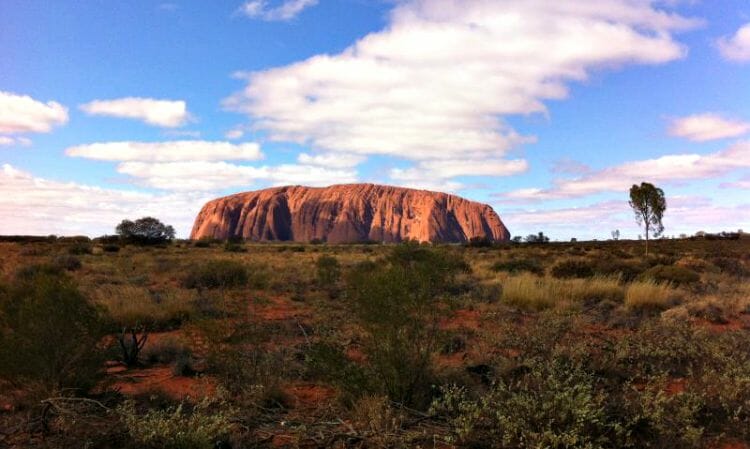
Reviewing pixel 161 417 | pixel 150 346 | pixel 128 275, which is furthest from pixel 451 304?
pixel 128 275

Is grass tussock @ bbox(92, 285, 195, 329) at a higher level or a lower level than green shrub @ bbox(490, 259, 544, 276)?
lower

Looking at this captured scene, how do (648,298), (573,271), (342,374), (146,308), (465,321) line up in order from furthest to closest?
(573,271) < (648,298) < (465,321) < (146,308) < (342,374)

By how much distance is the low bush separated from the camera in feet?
38.4

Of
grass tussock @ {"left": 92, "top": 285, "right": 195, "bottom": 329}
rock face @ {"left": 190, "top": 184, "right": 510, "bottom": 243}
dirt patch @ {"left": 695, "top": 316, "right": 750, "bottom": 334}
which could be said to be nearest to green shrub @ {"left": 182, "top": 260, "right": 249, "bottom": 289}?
grass tussock @ {"left": 92, "top": 285, "right": 195, "bottom": 329}

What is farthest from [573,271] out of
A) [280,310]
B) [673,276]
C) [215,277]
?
[215,277]

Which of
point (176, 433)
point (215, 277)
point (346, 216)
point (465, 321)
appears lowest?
point (465, 321)

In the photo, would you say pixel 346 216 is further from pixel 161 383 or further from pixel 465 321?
pixel 161 383

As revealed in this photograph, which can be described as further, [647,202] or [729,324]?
[647,202]

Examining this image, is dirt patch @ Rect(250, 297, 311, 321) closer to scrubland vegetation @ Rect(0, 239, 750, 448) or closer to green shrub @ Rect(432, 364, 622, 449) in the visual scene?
scrubland vegetation @ Rect(0, 239, 750, 448)

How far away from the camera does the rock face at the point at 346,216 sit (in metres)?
137

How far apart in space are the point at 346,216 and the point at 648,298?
129552 millimetres

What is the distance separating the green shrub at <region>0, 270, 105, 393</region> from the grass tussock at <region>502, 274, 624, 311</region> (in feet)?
31.2

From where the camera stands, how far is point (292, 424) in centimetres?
458

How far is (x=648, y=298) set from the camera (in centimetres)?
1180
